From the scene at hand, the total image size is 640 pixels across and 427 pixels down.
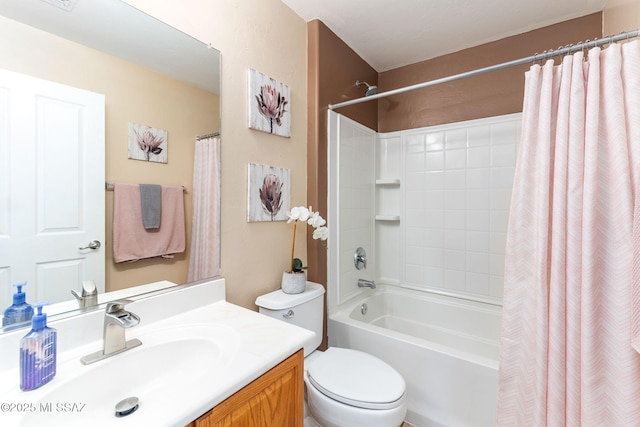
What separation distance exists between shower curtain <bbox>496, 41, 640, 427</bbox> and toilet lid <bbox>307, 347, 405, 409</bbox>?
476 mm

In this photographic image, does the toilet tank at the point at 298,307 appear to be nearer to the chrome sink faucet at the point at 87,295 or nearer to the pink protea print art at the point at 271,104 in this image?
the chrome sink faucet at the point at 87,295

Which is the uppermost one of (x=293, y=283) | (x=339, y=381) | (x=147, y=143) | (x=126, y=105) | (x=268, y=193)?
(x=126, y=105)

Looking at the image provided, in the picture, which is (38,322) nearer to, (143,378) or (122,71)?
(143,378)

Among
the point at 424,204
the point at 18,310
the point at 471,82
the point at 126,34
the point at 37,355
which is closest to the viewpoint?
the point at 37,355

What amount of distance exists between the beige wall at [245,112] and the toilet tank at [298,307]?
0.10m

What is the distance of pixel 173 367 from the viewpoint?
903 millimetres

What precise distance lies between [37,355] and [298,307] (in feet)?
3.23

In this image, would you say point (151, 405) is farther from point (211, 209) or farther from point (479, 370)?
point (479, 370)

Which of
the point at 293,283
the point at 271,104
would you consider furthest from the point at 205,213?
the point at 271,104

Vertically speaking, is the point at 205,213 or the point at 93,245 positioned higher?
the point at 205,213

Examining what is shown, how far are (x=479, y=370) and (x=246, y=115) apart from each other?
1692 mm

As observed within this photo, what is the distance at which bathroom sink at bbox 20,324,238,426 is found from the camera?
24.6 inches

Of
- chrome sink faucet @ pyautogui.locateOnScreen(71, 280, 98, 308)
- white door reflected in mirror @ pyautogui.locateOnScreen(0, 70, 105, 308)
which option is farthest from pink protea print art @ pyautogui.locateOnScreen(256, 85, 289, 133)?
chrome sink faucet @ pyautogui.locateOnScreen(71, 280, 98, 308)

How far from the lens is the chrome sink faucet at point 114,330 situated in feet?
2.66
